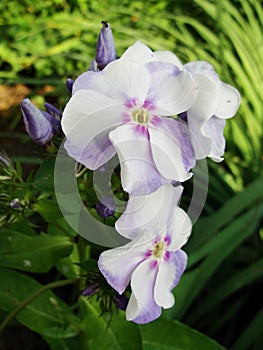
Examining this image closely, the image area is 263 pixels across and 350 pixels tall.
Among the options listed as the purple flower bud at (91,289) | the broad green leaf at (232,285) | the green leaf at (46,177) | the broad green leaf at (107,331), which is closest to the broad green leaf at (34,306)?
the broad green leaf at (107,331)

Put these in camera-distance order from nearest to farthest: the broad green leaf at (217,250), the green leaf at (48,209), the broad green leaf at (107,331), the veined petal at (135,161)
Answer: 1. the veined petal at (135,161)
2. the green leaf at (48,209)
3. the broad green leaf at (107,331)
4. the broad green leaf at (217,250)

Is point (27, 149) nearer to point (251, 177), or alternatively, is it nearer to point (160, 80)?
point (251, 177)

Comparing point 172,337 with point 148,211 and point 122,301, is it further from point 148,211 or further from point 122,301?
point 148,211

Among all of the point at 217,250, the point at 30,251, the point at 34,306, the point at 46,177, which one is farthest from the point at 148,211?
the point at 217,250

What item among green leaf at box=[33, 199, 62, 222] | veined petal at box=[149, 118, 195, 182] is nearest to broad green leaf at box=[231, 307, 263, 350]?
green leaf at box=[33, 199, 62, 222]

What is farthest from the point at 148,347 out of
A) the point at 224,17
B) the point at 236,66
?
the point at 224,17

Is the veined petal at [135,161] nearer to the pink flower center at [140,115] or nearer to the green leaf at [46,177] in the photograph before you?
the pink flower center at [140,115]
